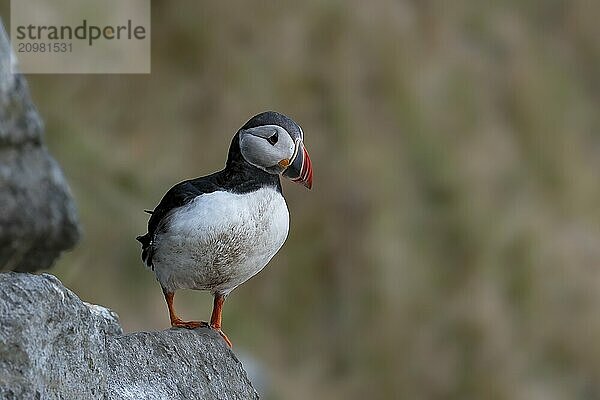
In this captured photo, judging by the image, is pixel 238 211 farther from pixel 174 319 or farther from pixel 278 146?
A: pixel 174 319

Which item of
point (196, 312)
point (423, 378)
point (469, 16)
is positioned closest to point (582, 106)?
point (469, 16)

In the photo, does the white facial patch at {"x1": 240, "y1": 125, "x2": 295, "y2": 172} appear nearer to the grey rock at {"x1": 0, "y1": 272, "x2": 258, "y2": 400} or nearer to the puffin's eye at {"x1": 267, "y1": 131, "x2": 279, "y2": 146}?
the puffin's eye at {"x1": 267, "y1": 131, "x2": 279, "y2": 146}

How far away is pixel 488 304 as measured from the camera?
7.14m

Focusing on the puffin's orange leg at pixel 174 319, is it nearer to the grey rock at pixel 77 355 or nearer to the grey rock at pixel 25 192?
the grey rock at pixel 77 355

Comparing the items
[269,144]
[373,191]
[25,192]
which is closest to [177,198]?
[269,144]

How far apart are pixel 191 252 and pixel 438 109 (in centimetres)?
541

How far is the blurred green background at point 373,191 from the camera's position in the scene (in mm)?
6871

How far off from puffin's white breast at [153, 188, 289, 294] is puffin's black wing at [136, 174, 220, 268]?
28 mm

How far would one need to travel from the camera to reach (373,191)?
7.39 metres

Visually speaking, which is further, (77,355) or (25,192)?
(25,192)

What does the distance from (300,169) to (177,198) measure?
34cm

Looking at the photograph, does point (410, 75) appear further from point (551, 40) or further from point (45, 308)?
point (45, 308)

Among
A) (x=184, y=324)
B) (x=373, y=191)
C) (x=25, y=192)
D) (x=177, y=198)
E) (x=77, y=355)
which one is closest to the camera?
(x=77, y=355)

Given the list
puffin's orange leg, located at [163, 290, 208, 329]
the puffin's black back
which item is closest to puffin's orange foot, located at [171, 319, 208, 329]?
puffin's orange leg, located at [163, 290, 208, 329]
